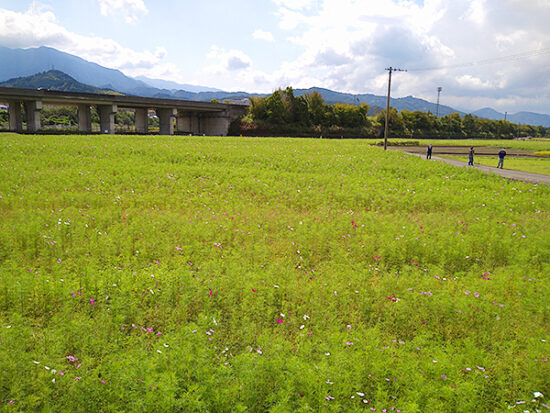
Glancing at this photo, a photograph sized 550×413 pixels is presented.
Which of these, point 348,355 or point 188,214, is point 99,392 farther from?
point 188,214

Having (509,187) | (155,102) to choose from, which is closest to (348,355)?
(509,187)

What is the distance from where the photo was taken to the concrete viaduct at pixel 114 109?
50.0 metres

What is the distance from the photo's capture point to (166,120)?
222 feet

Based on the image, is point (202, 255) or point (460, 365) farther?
point (202, 255)

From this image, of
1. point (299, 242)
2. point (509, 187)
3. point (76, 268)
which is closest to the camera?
point (76, 268)

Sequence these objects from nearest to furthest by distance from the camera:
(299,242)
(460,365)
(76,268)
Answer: (460,365), (76,268), (299,242)

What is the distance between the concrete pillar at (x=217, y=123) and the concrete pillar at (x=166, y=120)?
11.2 m

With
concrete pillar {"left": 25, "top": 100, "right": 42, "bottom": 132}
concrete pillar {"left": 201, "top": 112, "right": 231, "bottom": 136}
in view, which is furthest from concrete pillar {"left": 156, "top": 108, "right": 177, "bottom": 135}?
concrete pillar {"left": 25, "top": 100, "right": 42, "bottom": 132}

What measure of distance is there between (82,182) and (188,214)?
6480 mm

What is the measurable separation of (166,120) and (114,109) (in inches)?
413

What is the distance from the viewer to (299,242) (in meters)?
9.02

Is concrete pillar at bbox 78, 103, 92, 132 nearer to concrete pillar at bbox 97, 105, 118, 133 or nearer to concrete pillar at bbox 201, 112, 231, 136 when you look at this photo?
concrete pillar at bbox 97, 105, 118, 133

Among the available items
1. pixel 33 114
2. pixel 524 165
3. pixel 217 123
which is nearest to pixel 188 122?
pixel 217 123

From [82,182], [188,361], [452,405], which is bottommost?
[452,405]
